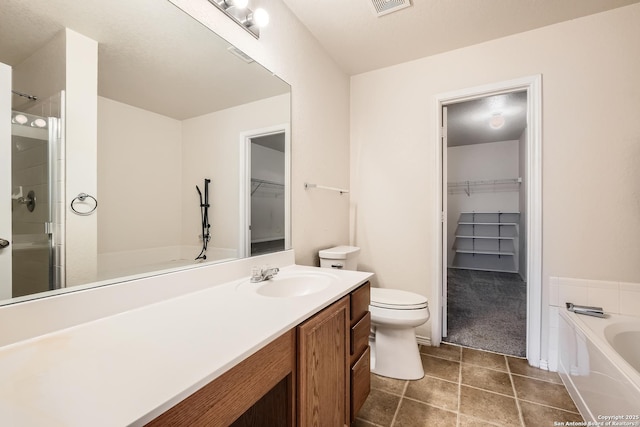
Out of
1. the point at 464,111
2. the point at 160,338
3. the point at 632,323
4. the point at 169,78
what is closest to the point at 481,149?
the point at 464,111

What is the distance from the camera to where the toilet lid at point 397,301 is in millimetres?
1807

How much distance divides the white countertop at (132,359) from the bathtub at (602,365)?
126cm

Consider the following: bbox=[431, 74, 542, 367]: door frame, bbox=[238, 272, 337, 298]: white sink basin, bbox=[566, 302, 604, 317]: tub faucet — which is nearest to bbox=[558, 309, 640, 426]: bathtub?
bbox=[566, 302, 604, 317]: tub faucet

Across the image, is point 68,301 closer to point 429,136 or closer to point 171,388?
point 171,388

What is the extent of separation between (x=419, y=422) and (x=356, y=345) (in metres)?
0.59

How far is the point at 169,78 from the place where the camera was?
1138mm

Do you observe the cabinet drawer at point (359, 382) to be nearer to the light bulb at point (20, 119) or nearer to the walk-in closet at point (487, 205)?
the light bulb at point (20, 119)

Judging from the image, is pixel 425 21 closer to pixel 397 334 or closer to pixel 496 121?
pixel 397 334

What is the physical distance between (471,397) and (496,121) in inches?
143

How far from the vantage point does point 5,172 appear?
723 mm

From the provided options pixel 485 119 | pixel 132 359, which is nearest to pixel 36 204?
pixel 132 359

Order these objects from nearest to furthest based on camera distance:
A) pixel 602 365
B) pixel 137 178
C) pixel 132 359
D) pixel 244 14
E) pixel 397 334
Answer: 1. pixel 132 359
2. pixel 137 178
3. pixel 602 365
4. pixel 244 14
5. pixel 397 334

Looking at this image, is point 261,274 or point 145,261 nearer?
point 145,261

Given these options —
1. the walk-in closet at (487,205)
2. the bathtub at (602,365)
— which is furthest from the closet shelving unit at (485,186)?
the bathtub at (602,365)
